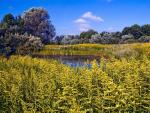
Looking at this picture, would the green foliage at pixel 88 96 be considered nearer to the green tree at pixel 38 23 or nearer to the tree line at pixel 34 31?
the tree line at pixel 34 31

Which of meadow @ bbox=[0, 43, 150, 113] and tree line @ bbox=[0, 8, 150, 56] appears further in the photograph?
tree line @ bbox=[0, 8, 150, 56]

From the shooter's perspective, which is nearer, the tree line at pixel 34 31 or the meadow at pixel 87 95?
the meadow at pixel 87 95

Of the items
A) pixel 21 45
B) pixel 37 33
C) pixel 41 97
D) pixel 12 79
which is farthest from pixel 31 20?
pixel 41 97

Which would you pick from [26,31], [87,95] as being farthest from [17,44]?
[87,95]

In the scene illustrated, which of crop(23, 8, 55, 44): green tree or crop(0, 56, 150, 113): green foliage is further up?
crop(23, 8, 55, 44): green tree

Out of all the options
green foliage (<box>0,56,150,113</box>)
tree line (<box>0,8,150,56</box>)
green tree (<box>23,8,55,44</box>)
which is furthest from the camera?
green tree (<box>23,8,55,44</box>)

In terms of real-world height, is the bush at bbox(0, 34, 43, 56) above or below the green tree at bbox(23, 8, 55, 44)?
below

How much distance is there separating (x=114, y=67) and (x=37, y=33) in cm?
6192

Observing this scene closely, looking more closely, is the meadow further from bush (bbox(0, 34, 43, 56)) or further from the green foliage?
bush (bbox(0, 34, 43, 56))

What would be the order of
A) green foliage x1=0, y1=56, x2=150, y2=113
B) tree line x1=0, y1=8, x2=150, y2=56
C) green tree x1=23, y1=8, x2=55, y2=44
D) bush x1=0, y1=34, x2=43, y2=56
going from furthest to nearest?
green tree x1=23, y1=8, x2=55, y2=44 → tree line x1=0, y1=8, x2=150, y2=56 → bush x1=0, y1=34, x2=43, y2=56 → green foliage x1=0, y1=56, x2=150, y2=113

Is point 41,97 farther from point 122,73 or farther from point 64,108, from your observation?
point 122,73

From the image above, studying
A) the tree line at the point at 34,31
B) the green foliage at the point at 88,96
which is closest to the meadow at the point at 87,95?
the green foliage at the point at 88,96

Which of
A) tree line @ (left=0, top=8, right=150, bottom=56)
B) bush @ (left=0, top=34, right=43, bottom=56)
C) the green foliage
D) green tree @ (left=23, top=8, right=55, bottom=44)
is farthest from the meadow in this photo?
green tree @ (left=23, top=8, right=55, bottom=44)

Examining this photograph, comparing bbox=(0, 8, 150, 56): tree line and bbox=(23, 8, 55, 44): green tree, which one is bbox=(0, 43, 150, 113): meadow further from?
bbox=(23, 8, 55, 44): green tree
